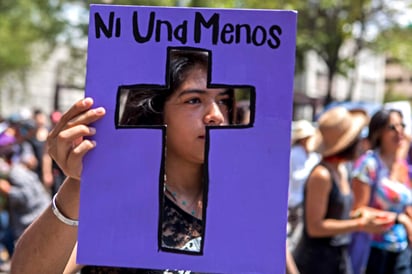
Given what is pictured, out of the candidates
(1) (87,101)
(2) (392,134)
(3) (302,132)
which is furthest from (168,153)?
(3) (302,132)

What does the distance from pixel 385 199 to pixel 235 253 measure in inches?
139

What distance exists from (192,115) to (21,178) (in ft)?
18.1

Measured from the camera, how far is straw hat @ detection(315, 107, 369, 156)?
4.80 m

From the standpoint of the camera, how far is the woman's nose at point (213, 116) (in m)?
1.86

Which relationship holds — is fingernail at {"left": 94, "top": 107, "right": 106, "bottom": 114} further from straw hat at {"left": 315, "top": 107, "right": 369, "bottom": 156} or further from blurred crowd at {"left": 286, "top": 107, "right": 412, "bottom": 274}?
straw hat at {"left": 315, "top": 107, "right": 369, "bottom": 156}

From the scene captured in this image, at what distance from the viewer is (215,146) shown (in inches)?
70.4

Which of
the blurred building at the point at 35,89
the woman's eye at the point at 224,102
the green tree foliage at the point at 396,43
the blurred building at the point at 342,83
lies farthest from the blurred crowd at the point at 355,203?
the blurred building at the point at 35,89

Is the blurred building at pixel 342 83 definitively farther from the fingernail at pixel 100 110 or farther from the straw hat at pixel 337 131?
the fingernail at pixel 100 110

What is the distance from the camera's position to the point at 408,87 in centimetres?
6488

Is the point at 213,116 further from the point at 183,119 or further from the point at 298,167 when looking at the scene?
the point at 298,167

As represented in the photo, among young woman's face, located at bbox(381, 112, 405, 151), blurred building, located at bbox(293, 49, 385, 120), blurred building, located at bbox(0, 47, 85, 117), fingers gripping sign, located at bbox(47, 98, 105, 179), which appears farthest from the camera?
blurred building, located at bbox(293, 49, 385, 120)

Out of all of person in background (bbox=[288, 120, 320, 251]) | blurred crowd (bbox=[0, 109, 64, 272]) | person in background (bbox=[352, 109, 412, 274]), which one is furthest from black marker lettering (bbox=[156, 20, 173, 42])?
person in background (bbox=[288, 120, 320, 251])

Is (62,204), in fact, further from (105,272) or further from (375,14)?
(375,14)

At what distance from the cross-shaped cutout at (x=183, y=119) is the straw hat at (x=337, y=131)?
2.86 metres
